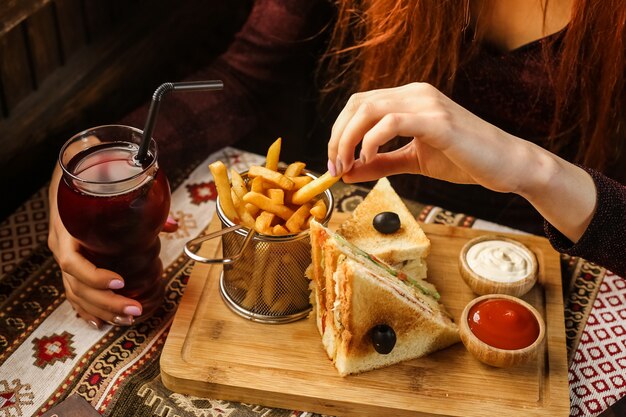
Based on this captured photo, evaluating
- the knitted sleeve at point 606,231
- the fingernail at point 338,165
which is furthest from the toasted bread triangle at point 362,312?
the knitted sleeve at point 606,231

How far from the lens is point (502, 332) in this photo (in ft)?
5.61

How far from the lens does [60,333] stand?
5.98ft

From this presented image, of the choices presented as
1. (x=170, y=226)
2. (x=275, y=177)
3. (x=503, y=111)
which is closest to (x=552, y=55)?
(x=503, y=111)

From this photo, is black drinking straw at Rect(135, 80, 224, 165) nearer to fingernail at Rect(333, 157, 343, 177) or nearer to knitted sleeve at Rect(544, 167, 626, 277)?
fingernail at Rect(333, 157, 343, 177)

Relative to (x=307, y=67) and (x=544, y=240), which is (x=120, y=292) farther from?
(x=307, y=67)

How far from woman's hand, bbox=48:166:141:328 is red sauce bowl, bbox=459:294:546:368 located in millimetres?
802

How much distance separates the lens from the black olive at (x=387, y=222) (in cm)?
191

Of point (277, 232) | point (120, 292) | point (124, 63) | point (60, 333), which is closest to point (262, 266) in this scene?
point (277, 232)

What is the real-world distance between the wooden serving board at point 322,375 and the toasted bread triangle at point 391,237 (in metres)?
0.16

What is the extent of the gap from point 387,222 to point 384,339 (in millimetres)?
367

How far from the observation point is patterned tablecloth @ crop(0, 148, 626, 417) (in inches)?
66.2

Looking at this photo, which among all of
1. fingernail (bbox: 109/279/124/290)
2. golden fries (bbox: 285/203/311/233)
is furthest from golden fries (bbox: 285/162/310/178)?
fingernail (bbox: 109/279/124/290)

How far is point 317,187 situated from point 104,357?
0.66m

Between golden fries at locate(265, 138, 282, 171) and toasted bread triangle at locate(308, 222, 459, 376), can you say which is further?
golden fries at locate(265, 138, 282, 171)
